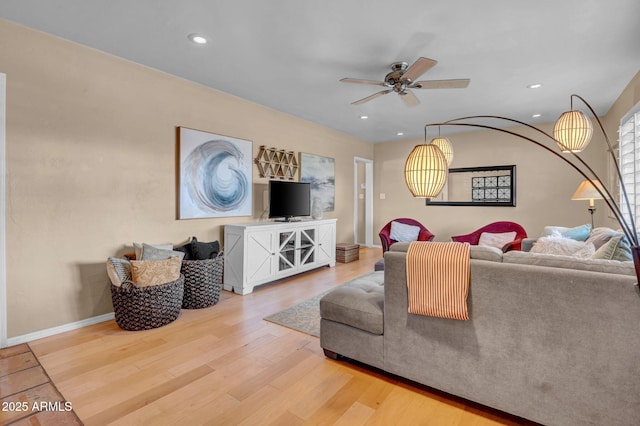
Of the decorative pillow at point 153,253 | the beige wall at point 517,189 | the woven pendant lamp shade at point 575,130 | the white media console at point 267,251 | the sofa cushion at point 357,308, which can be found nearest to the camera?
the sofa cushion at point 357,308

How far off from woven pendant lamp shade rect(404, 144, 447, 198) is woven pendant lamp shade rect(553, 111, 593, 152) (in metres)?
1.20

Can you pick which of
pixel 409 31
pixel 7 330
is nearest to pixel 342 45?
pixel 409 31

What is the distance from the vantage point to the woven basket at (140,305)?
8.61ft

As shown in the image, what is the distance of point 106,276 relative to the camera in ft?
9.48

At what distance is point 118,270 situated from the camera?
2691 mm

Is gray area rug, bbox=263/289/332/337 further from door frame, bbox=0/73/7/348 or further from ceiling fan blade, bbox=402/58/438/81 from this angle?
ceiling fan blade, bbox=402/58/438/81

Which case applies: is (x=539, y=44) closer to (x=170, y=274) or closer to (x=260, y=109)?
(x=260, y=109)

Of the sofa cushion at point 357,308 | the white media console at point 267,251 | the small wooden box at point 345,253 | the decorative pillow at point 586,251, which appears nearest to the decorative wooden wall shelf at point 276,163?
the white media console at point 267,251

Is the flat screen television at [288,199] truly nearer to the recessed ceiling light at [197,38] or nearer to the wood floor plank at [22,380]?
the recessed ceiling light at [197,38]

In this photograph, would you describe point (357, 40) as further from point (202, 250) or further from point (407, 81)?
point (202, 250)

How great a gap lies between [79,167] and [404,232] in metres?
4.19

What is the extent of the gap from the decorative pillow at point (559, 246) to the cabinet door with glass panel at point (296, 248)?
9.11ft

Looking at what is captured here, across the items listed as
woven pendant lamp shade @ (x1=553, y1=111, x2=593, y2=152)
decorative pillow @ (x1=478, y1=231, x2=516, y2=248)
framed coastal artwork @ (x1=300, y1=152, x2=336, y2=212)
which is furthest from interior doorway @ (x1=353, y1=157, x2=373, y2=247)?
woven pendant lamp shade @ (x1=553, y1=111, x2=593, y2=152)

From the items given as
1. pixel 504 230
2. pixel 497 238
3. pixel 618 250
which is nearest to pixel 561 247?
pixel 618 250
